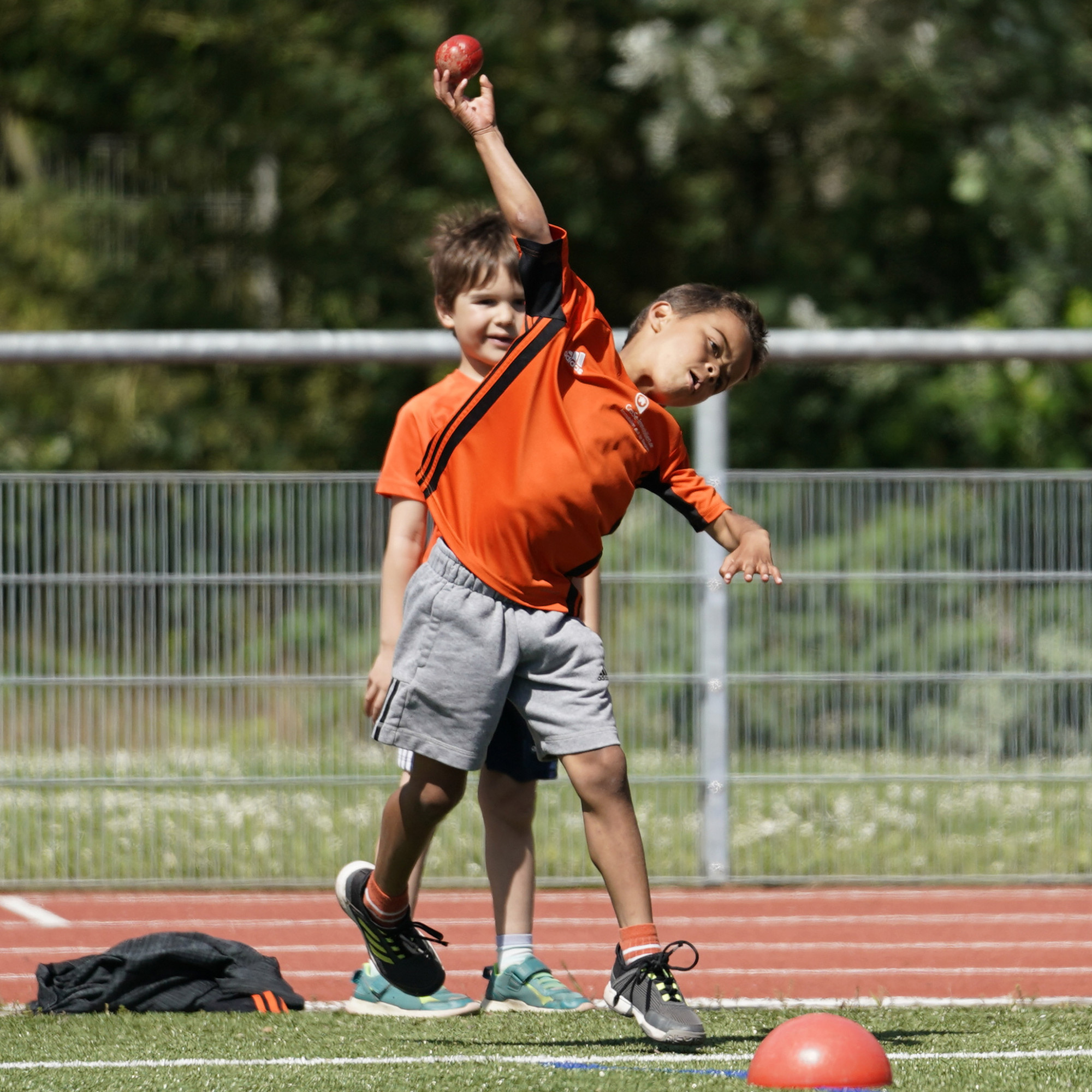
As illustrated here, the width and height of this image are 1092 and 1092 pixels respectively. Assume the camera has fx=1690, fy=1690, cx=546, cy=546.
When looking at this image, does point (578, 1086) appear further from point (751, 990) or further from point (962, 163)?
point (962, 163)

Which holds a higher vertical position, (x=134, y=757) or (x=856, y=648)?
(x=856, y=648)

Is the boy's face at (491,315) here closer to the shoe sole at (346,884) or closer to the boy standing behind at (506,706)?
the boy standing behind at (506,706)

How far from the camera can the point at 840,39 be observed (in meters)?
13.4

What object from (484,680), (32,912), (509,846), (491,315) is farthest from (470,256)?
(32,912)

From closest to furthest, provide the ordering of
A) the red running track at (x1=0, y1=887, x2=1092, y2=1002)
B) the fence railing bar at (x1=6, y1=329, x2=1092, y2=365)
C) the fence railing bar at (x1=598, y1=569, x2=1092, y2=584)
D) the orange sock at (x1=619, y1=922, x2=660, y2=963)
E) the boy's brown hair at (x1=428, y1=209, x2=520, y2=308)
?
the orange sock at (x1=619, y1=922, x2=660, y2=963)
the boy's brown hair at (x1=428, y1=209, x2=520, y2=308)
the red running track at (x1=0, y1=887, x2=1092, y2=1002)
the fence railing bar at (x1=6, y1=329, x2=1092, y2=365)
the fence railing bar at (x1=598, y1=569, x2=1092, y2=584)

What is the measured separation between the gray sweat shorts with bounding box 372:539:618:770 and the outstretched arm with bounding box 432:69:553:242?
0.78 meters

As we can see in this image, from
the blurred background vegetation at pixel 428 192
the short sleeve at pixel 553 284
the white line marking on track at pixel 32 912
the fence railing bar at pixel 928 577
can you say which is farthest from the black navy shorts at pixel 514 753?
the blurred background vegetation at pixel 428 192

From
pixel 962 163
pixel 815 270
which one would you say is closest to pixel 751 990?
pixel 962 163

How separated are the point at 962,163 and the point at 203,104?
26.3ft

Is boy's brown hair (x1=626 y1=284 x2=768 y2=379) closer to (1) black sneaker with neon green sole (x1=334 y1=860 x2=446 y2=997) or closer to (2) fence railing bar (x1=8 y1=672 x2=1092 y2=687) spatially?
(1) black sneaker with neon green sole (x1=334 y1=860 x2=446 y2=997)

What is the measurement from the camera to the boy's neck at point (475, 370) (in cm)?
451

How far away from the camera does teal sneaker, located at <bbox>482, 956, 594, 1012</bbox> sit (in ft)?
14.3

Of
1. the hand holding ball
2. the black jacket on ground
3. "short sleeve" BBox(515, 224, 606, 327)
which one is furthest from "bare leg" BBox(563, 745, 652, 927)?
the hand holding ball

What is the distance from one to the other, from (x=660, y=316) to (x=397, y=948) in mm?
1601
